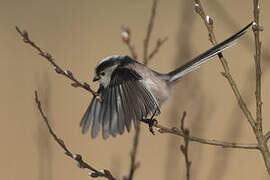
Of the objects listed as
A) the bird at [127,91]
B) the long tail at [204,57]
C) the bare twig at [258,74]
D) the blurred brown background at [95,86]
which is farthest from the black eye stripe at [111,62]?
the blurred brown background at [95,86]

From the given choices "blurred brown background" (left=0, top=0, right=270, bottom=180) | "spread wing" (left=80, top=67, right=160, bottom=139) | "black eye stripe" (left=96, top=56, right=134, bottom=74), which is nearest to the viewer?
"spread wing" (left=80, top=67, right=160, bottom=139)

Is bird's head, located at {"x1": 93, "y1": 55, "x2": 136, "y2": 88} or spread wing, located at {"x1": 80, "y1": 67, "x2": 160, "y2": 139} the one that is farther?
bird's head, located at {"x1": 93, "y1": 55, "x2": 136, "y2": 88}

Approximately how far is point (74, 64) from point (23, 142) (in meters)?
0.41

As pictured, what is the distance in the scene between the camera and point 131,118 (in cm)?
96

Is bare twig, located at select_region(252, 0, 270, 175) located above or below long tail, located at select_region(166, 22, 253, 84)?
below

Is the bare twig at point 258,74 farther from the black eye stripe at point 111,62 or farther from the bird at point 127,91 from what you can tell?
the black eye stripe at point 111,62

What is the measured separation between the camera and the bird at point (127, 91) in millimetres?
973

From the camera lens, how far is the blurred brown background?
5.70 ft

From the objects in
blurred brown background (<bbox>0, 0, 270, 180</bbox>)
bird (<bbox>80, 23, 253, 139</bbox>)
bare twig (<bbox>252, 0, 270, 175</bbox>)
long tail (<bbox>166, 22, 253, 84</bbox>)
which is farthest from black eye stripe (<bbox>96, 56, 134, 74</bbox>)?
blurred brown background (<bbox>0, 0, 270, 180</bbox>)

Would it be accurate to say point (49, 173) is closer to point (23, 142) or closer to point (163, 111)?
point (23, 142)

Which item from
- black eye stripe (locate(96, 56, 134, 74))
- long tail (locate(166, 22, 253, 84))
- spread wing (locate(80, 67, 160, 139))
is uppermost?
black eye stripe (locate(96, 56, 134, 74))

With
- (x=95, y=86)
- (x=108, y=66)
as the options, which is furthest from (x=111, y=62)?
(x=95, y=86)

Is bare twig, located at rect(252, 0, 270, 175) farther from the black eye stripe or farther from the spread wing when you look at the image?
the black eye stripe

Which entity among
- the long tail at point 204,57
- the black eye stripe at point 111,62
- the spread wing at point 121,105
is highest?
the black eye stripe at point 111,62
